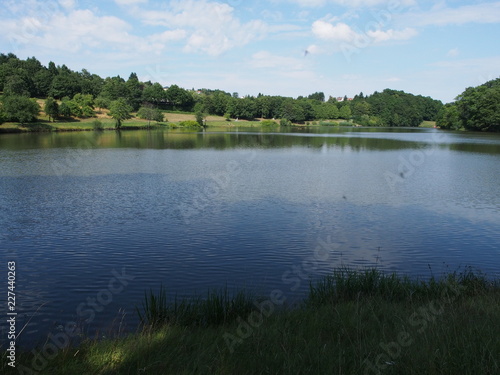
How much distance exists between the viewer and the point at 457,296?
28.8 ft

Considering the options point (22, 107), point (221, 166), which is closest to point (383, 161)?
point (221, 166)

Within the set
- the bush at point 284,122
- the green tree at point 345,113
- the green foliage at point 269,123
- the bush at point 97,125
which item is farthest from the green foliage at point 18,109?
the green tree at point 345,113

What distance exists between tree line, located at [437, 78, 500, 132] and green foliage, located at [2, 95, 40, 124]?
107 m

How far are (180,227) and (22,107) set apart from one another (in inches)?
3137

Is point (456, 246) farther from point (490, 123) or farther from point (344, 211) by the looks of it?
point (490, 123)

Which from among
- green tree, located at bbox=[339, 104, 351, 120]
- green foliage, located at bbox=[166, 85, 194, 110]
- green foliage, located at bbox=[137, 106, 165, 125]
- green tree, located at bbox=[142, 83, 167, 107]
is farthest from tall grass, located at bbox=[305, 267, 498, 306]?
green tree, located at bbox=[339, 104, 351, 120]

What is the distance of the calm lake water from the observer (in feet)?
34.7

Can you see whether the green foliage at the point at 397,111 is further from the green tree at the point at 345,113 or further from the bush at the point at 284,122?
the bush at the point at 284,122

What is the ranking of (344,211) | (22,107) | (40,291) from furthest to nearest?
(22,107), (344,211), (40,291)

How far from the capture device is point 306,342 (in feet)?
20.2

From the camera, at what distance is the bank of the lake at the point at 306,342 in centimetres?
531

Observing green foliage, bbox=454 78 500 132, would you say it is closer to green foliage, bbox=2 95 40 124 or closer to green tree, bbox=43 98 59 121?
green tree, bbox=43 98 59 121

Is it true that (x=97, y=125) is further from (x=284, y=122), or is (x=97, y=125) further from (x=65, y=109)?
(x=284, y=122)

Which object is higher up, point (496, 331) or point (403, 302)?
point (496, 331)
